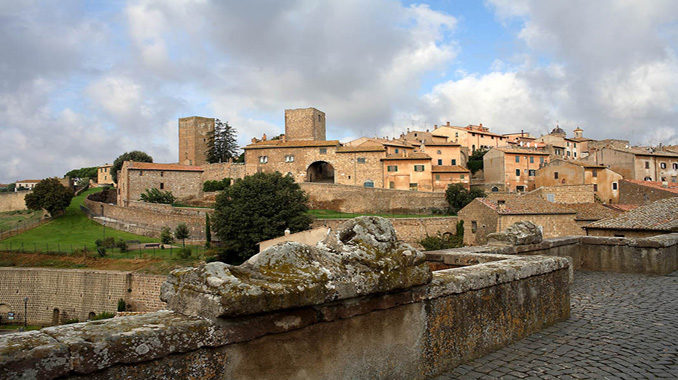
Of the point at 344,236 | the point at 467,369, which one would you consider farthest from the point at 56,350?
the point at 467,369

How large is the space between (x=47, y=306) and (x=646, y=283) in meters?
39.9

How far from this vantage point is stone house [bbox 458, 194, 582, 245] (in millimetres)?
36219

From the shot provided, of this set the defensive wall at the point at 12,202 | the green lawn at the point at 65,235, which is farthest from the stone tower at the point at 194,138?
the green lawn at the point at 65,235

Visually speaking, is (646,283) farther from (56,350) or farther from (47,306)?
(47,306)

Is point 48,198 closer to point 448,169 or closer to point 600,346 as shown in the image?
point 448,169

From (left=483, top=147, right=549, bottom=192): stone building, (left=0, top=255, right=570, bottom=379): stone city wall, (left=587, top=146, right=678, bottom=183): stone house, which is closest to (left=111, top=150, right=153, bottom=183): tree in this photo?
(left=483, top=147, right=549, bottom=192): stone building

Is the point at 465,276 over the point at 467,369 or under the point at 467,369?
over

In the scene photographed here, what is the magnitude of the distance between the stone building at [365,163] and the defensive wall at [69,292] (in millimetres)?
30383

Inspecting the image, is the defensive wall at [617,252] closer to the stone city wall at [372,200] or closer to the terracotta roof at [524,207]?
the terracotta roof at [524,207]

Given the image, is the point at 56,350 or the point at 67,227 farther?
the point at 67,227

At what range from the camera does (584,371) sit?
4.11 meters

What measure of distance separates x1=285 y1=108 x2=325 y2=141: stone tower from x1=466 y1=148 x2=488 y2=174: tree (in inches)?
1041

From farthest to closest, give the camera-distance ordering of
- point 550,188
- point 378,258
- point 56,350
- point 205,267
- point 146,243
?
point 550,188
point 146,243
point 378,258
point 205,267
point 56,350

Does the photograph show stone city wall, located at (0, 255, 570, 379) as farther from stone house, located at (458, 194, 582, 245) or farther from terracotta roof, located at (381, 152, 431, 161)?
terracotta roof, located at (381, 152, 431, 161)
